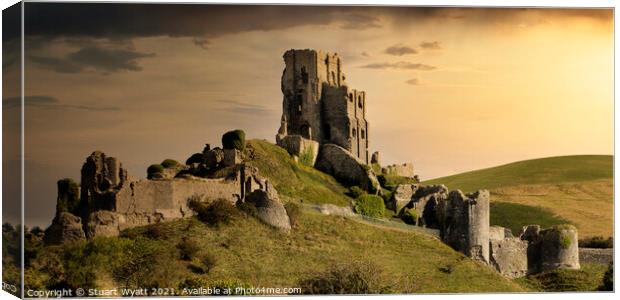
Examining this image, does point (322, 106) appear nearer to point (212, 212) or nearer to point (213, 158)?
point (213, 158)


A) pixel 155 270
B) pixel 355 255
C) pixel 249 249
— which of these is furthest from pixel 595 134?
pixel 155 270

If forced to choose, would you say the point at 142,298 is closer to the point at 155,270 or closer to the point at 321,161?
the point at 155,270

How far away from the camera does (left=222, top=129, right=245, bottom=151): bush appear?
50116 millimetres

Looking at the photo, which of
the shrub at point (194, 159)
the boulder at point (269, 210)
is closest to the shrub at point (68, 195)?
the shrub at point (194, 159)

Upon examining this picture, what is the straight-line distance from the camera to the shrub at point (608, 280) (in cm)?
4925

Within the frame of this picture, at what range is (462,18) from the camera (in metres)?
49.3

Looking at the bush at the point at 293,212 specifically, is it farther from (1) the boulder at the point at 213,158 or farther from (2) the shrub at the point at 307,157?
(2) the shrub at the point at 307,157

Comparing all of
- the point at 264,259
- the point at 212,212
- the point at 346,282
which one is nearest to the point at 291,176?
the point at 212,212

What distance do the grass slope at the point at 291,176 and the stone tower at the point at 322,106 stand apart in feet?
3.87

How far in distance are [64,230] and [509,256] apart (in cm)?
1904

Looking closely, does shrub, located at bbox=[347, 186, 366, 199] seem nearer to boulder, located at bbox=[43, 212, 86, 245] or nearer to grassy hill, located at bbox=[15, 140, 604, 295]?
grassy hill, located at bbox=[15, 140, 604, 295]

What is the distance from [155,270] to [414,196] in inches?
676

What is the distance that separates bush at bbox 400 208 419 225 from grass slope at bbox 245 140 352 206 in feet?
7.58

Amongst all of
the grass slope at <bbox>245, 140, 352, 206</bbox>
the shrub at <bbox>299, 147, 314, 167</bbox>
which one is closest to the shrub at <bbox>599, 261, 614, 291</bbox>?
the grass slope at <bbox>245, 140, 352, 206</bbox>
